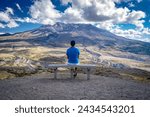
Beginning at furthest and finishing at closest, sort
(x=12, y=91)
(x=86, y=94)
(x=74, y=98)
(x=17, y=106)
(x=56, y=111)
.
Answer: (x=12, y=91) < (x=86, y=94) < (x=74, y=98) < (x=17, y=106) < (x=56, y=111)

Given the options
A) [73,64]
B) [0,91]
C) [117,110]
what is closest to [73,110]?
[117,110]

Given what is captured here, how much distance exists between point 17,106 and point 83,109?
2731 millimetres

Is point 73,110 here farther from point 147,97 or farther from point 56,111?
point 147,97

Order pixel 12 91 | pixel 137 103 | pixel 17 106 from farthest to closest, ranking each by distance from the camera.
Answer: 1. pixel 12 91
2. pixel 137 103
3. pixel 17 106

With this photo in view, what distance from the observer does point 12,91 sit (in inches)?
508

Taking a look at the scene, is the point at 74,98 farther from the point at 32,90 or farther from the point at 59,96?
the point at 32,90

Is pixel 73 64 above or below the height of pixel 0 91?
above

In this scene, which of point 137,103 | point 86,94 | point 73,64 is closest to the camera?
point 137,103

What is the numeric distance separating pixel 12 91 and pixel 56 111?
17.9 feet

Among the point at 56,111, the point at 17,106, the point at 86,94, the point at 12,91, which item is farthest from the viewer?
the point at 12,91

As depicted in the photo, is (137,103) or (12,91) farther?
(12,91)

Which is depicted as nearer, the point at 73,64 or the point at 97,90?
the point at 97,90

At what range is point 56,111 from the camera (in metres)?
8.36

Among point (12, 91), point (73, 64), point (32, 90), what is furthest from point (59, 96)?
point (73, 64)
